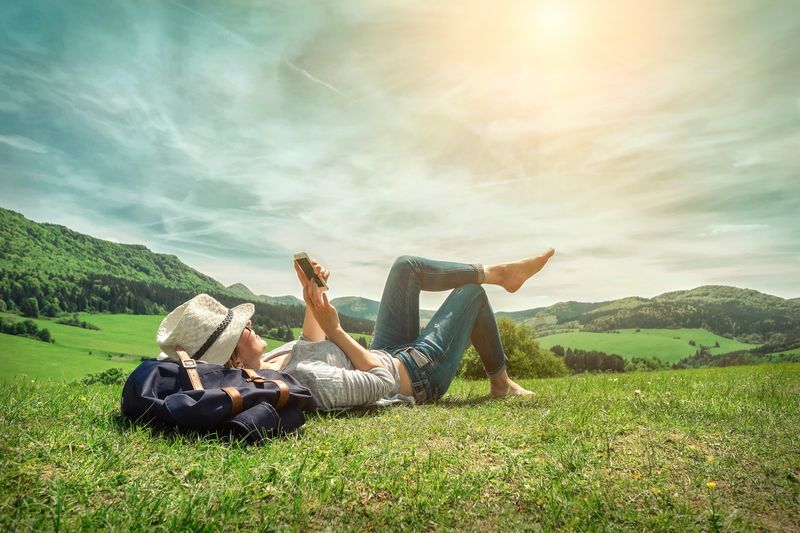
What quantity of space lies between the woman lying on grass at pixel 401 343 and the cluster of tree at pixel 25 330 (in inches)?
1130

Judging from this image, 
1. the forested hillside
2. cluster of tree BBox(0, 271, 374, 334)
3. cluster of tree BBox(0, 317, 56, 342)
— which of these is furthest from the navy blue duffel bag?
cluster of tree BBox(0, 317, 56, 342)

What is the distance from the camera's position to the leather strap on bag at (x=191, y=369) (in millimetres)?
4184

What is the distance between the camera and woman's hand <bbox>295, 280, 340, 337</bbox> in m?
5.34

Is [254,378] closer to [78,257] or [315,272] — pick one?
[315,272]

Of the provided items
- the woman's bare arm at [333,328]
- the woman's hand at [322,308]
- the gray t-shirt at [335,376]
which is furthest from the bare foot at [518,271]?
the woman's hand at [322,308]

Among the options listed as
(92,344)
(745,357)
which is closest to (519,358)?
(745,357)

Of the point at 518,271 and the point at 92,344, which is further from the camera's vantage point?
the point at 92,344

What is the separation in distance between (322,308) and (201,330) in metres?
1.26

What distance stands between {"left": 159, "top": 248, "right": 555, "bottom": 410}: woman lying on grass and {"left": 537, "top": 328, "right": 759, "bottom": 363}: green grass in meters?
42.0

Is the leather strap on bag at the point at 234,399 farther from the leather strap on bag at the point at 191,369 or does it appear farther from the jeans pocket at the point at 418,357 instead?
the jeans pocket at the point at 418,357

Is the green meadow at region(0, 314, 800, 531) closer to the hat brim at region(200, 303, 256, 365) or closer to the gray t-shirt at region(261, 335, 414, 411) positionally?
the gray t-shirt at region(261, 335, 414, 411)

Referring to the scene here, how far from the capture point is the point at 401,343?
6.63m

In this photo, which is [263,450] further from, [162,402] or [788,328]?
[788,328]

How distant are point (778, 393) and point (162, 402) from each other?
7789mm
